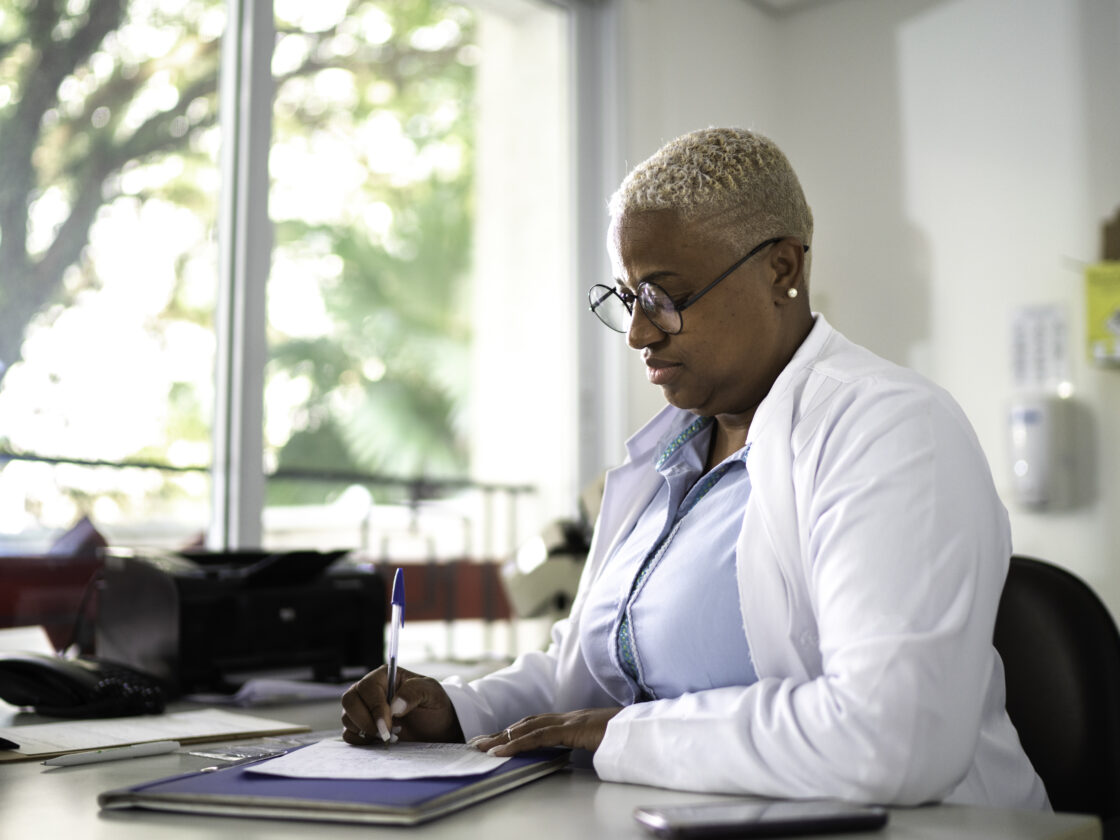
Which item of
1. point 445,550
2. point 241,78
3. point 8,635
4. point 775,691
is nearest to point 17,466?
point 8,635

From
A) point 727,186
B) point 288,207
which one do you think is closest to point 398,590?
point 727,186

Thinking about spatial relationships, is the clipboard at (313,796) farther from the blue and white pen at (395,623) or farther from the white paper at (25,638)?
the white paper at (25,638)

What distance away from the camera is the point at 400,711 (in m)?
Answer: 1.09

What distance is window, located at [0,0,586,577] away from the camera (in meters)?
2.18

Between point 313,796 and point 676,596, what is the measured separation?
45 cm

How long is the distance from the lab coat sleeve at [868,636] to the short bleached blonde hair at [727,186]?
0.26 meters

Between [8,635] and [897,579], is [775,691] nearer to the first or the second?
[897,579]

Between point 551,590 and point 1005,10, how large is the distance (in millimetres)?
2057

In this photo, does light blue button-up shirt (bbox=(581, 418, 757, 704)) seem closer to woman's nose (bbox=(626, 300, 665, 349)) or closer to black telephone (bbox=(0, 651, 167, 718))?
woman's nose (bbox=(626, 300, 665, 349))

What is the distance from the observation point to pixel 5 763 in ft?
3.44

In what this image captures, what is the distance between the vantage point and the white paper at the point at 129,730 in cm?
113

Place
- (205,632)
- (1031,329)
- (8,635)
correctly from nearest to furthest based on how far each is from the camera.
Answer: (205,632), (8,635), (1031,329)

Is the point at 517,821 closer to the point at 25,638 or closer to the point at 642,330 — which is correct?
the point at 642,330

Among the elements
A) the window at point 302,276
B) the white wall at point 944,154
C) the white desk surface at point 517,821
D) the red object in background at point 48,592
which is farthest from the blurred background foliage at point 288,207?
the white desk surface at point 517,821
